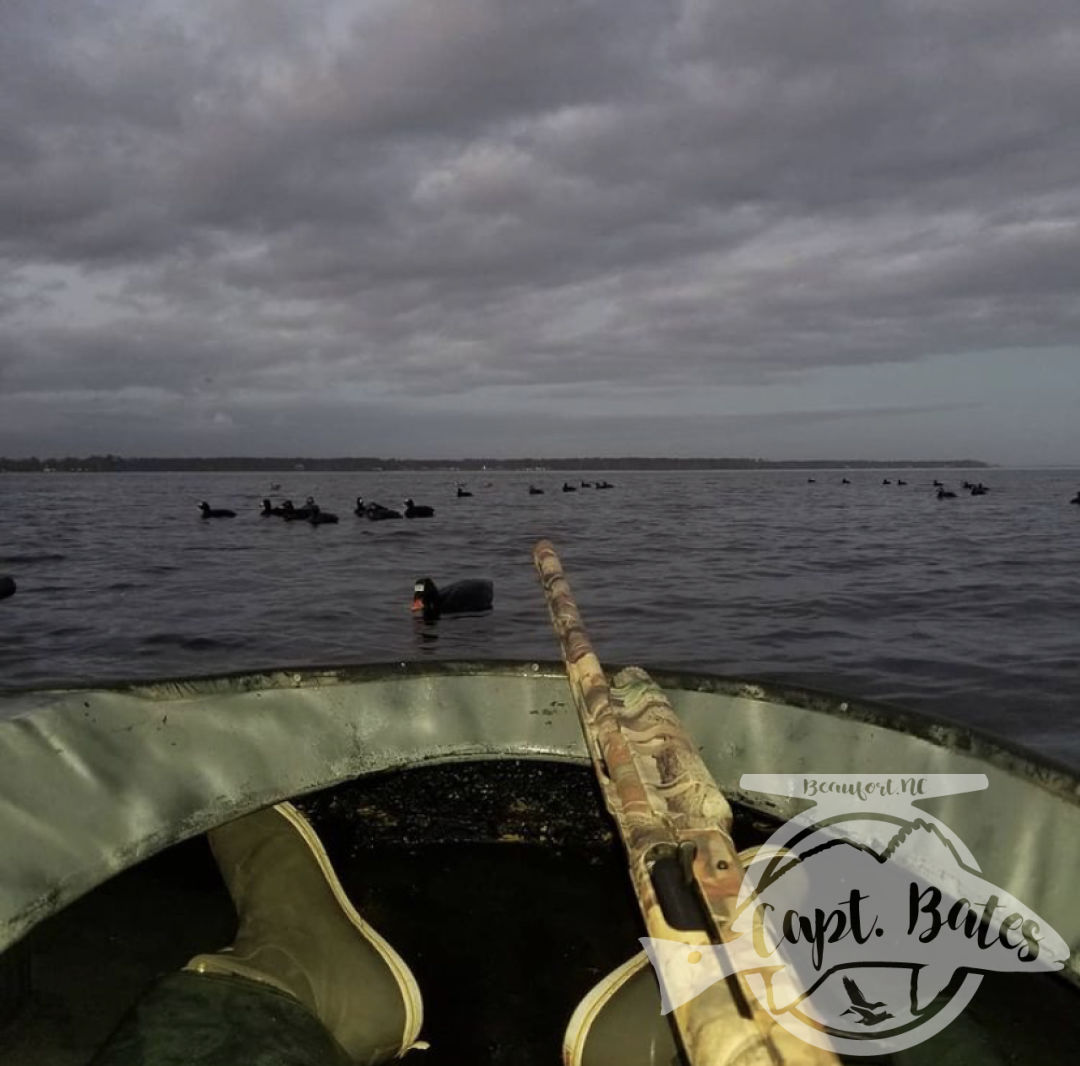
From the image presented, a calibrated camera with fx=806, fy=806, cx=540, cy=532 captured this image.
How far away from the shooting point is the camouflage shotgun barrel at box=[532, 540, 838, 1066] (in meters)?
1.55

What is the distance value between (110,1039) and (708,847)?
6.75 feet

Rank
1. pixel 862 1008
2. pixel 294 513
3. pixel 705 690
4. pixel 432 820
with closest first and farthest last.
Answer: pixel 862 1008 < pixel 705 690 < pixel 432 820 < pixel 294 513

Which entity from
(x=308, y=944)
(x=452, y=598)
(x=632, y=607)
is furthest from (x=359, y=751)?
(x=632, y=607)

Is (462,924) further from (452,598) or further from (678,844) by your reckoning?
(452,598)

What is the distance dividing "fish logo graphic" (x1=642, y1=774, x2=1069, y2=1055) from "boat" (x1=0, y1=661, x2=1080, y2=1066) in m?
0.08

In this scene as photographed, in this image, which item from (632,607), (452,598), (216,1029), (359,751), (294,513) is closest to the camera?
(216,1029)

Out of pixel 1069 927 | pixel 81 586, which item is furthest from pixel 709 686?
pixel 81 586

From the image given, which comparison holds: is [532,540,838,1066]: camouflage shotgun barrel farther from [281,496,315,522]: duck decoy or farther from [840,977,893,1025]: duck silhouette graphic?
[281,496,315,522]: duck decoy

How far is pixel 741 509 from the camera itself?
53031 mm

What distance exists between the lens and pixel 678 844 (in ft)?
6.64

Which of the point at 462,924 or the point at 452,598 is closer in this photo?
the point at 462,924

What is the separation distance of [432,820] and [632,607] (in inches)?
481

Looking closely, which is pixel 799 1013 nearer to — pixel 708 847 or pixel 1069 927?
pixel 708 847

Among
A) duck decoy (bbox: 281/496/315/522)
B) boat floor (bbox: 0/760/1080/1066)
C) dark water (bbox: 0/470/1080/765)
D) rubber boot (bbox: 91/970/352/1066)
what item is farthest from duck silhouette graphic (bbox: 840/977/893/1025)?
duck decoy (bbox: 281/496/315/522)
